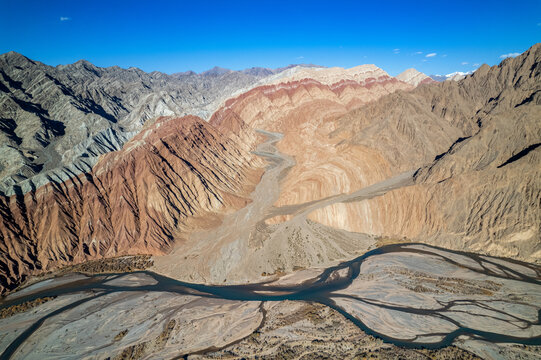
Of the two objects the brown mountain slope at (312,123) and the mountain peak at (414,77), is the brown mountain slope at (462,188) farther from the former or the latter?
the mountain peak at (414,77)

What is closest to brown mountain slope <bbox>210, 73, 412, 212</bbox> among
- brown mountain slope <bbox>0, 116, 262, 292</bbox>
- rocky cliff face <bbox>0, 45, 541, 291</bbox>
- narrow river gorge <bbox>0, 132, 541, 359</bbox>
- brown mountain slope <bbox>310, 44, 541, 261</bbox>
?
rocky cliff face <bbox>0, 45, 541, 291</bbox>

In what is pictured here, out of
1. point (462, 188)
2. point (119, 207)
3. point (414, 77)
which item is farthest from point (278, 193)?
point (414, 77)

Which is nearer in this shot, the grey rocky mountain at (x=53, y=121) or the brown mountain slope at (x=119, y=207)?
the brown mountain slope at (x=119, y=207)

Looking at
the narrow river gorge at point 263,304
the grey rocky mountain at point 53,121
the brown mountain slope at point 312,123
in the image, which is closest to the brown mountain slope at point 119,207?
the grey rocky mountain at point 53,121

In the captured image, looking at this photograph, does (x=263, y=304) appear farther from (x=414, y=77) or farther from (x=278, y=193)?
(x=414, y=77)

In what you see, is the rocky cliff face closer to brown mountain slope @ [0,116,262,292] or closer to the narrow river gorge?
brown mountain slope @ [0,116,262,292]

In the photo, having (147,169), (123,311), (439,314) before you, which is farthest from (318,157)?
(123,311)

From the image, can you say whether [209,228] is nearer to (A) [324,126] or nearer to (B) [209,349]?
(B) [209,349]

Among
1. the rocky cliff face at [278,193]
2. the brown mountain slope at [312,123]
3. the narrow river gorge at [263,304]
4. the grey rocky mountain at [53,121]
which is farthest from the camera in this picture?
the grey rocky mountain at [53,121]

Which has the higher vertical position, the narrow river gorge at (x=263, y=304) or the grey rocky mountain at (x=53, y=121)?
the grey rocky mountain at (x=53, y=121)
